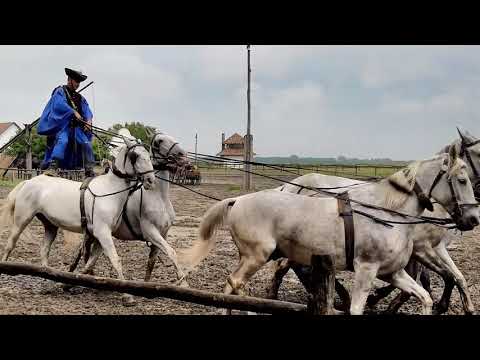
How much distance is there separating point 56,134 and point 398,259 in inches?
206

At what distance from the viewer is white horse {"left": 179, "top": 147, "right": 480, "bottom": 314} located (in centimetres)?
505

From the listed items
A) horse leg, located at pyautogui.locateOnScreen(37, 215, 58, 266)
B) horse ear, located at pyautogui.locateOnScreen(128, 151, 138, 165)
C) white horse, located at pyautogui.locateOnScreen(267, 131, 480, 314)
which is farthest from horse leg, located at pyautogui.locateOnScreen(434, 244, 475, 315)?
horse leg, located at pyautogui.locateOnScreen(37, 215, 58, 266)

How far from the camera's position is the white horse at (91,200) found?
6.59 m

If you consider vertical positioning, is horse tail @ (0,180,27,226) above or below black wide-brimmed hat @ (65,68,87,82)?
below

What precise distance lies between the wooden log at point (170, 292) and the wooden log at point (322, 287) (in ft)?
0.30

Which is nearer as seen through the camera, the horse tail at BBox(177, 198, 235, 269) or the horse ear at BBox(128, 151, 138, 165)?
the horse tail at BBox(177, 198, 235, 269)

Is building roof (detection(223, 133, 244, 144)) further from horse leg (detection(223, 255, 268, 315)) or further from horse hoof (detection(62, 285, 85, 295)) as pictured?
horse leg (detection(223, 255, 268, 315))

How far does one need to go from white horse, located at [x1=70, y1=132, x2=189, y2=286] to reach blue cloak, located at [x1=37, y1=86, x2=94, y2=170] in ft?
4.77

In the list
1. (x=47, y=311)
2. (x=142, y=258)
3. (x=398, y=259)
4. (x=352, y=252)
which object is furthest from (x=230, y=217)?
(x=142, y=258)

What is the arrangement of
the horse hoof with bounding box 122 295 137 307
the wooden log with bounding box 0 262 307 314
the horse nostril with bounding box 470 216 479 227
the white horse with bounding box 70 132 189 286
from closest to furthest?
the wooden log with bounding box 0 262 307 314
the horse nostril with bounding box 470 216 479 227
the horse hoof with bounding box 122 295 137 307
the white horse with bounding box 70 132 189 286

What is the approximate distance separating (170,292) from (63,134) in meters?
4.44

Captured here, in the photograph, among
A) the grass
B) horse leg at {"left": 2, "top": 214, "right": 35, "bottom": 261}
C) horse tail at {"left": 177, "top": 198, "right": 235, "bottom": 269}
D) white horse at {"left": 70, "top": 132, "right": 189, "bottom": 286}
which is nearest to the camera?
horse tail at {"left": 177, "top": 198, "right": 235, "bottom": 269}

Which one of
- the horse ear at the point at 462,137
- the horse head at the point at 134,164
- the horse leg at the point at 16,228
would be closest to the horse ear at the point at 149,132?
the horse head at the point at 134,164
